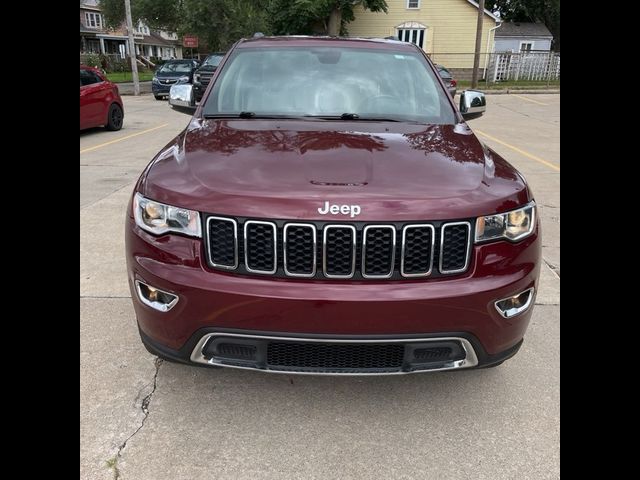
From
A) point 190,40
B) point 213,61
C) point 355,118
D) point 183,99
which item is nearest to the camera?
point 355,118

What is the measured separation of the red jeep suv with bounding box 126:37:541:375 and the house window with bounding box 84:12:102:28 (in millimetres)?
68269

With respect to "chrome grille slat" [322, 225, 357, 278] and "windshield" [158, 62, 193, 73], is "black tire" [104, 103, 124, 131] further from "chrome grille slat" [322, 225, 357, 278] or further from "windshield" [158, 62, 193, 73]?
"chrome grille slat" [322, 225, 357, 278]

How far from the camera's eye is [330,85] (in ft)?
11.1

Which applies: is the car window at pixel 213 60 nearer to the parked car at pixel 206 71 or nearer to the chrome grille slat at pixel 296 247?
the parked car at pixel 206 71

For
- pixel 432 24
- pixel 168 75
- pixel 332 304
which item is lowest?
pixel 332 304

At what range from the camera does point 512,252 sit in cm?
221

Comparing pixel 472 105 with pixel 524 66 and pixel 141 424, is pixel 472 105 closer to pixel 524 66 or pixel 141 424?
pixel 141 424

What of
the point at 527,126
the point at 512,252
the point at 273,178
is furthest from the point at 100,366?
the point at 527,126

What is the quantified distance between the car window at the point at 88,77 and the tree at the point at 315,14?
20.9 meters

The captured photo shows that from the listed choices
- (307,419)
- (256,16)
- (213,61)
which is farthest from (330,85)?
(256,16)

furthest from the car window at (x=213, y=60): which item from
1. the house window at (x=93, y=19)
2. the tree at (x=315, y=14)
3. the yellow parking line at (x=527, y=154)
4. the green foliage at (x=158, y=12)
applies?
the house window at (x=93, y=19)

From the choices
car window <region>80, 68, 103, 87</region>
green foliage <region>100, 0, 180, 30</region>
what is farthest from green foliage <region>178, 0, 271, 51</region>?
car window <region>80, 68, 103, 87</region>

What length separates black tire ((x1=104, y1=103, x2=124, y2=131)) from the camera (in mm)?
12150

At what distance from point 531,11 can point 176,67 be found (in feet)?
120
